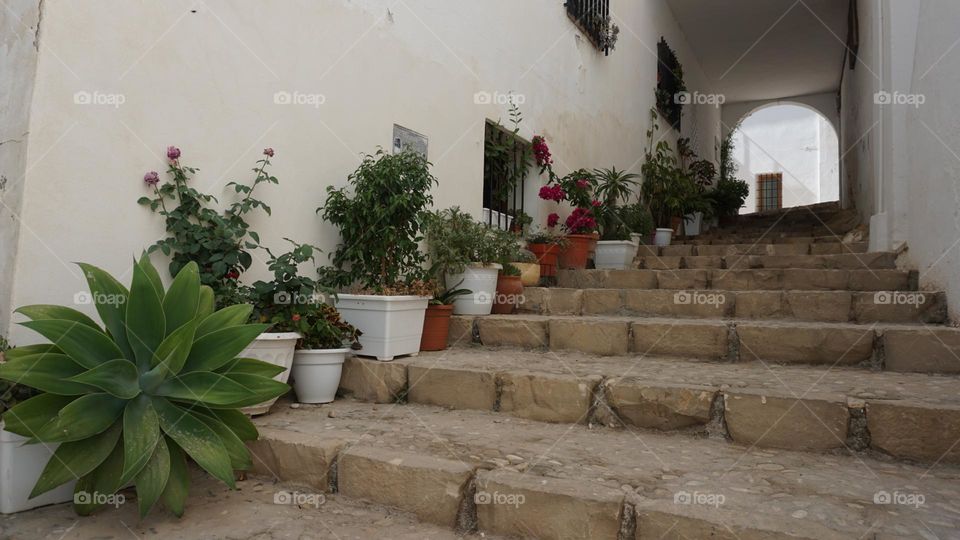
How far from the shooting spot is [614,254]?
5285 mm

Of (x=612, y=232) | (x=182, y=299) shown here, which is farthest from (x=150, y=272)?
(x=612, y=232)

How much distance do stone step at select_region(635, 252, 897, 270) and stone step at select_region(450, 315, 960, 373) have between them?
54.3 inches

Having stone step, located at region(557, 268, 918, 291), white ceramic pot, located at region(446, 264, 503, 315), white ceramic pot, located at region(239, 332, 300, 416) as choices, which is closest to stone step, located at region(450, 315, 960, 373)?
white ceramic pot, located at region(446, 264, 503, 315)

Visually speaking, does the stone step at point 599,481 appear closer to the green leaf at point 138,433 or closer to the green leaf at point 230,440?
the green leaf at point 230,440

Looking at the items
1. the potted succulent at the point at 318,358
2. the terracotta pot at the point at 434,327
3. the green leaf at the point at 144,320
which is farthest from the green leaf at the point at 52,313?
the terracotta pot at the point at 434,327

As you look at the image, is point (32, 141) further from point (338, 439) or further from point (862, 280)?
point (862, 280)

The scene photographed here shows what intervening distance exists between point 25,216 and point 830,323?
352 centimetres

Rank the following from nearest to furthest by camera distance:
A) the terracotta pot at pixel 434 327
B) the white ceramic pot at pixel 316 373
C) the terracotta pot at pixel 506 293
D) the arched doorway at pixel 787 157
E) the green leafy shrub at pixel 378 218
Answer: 1. the white ceramic pot at pixel 316 373
2. the green leafy shrub at pixel 378 218
3. the terracotta pot at pixel 434 327
4. the terracotta pot at pixel 506 293
5. the arched doorway at pixel 787 157

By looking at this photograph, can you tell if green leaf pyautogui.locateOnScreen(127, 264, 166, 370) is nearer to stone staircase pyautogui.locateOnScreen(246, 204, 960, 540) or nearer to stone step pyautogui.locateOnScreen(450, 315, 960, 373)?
stone staircase pyautogui.locateOnScreen(246, 204, 960, 540)

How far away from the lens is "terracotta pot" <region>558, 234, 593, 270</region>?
5.00 meters

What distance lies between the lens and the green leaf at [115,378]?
5.26ft

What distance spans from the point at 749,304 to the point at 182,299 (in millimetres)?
2905

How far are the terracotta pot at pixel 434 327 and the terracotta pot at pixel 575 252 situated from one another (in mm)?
1952

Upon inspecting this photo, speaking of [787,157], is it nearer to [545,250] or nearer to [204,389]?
[545,250]
